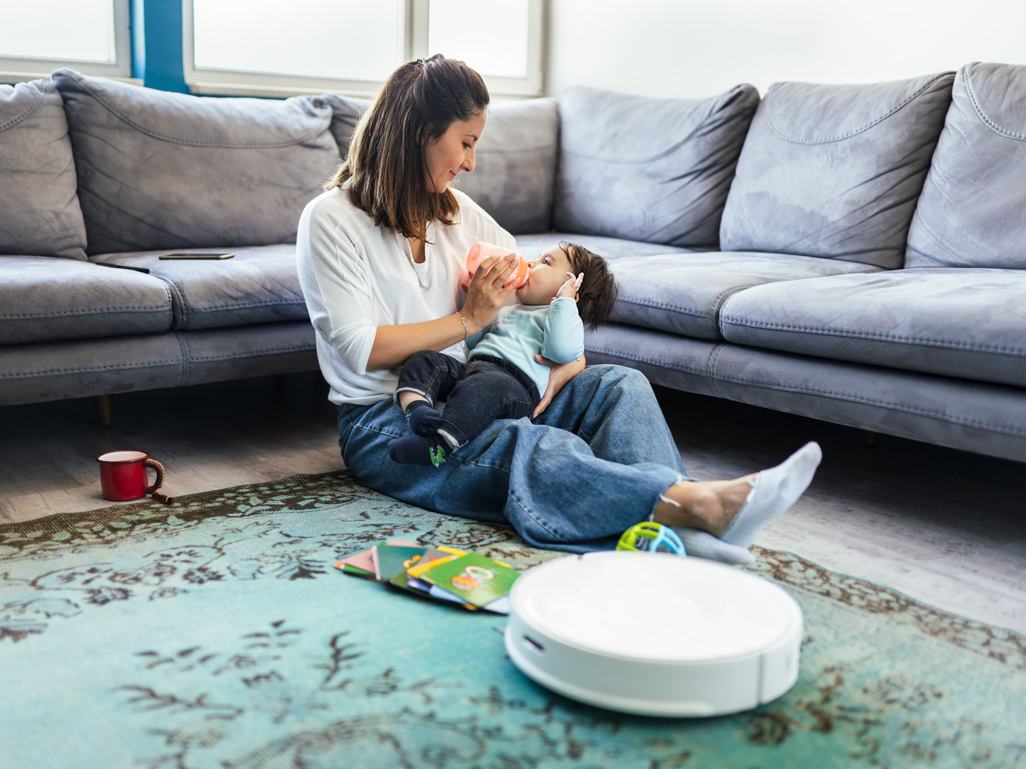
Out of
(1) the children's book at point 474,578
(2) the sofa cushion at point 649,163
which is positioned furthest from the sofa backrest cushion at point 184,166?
(1) the children's book at point 474,578

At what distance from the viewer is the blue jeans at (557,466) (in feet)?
4.99

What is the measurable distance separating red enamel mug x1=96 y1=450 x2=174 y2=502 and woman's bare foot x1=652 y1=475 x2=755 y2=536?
0.99 meters

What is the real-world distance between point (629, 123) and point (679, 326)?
1234 millimetres

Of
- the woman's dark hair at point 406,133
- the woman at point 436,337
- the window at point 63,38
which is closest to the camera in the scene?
the woman at point 436,337

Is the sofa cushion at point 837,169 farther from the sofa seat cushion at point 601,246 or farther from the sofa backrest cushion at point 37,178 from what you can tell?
the sofa backrest cushion at point 37,178

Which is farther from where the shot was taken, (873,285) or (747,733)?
(873,285)

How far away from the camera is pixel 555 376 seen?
1.89 m

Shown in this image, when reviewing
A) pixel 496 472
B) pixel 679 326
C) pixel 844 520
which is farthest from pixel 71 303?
pixel 844 520

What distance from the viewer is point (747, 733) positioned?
1.06m

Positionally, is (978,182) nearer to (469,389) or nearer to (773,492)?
(773,492)

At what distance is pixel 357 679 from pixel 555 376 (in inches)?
34.7

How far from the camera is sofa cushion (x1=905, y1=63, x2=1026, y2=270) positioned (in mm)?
2295

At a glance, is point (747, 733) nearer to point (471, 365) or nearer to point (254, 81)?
point (471, 365)

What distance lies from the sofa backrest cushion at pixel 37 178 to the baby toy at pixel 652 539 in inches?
70.6
